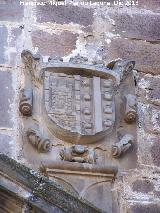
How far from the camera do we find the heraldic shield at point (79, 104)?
→ 4496 mm

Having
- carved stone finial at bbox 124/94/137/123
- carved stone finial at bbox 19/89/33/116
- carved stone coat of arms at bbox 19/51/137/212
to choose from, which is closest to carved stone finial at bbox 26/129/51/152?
carved stone coat of arms at bbox 19/51/137/212

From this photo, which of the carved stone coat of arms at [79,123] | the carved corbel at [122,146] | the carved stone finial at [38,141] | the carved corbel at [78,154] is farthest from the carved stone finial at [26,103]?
the carved corbel at [122,146]

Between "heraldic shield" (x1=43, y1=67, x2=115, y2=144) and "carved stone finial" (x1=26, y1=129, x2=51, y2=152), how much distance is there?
2.7 inches

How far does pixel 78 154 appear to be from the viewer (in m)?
4.46

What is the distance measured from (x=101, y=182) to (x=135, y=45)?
3.25 feet

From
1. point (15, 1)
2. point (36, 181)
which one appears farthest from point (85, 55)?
point (36, 181)

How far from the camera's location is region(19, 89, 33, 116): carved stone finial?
458 cm

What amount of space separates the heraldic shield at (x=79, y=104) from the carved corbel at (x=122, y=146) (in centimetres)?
8

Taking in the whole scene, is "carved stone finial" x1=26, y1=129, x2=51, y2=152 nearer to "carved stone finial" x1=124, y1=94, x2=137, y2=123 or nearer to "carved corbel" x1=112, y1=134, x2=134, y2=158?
"carved corbel" x1=112, y1=134, x2=134, y2=158

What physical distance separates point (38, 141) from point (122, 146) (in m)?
0.39

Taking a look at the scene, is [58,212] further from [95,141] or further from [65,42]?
[65,42]

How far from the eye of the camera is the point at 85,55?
4977 mm

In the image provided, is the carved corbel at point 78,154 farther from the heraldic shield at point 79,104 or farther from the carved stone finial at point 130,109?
the carved stone finial at point 130,109

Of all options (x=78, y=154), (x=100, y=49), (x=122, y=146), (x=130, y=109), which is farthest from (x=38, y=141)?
(x=100, y=49)
